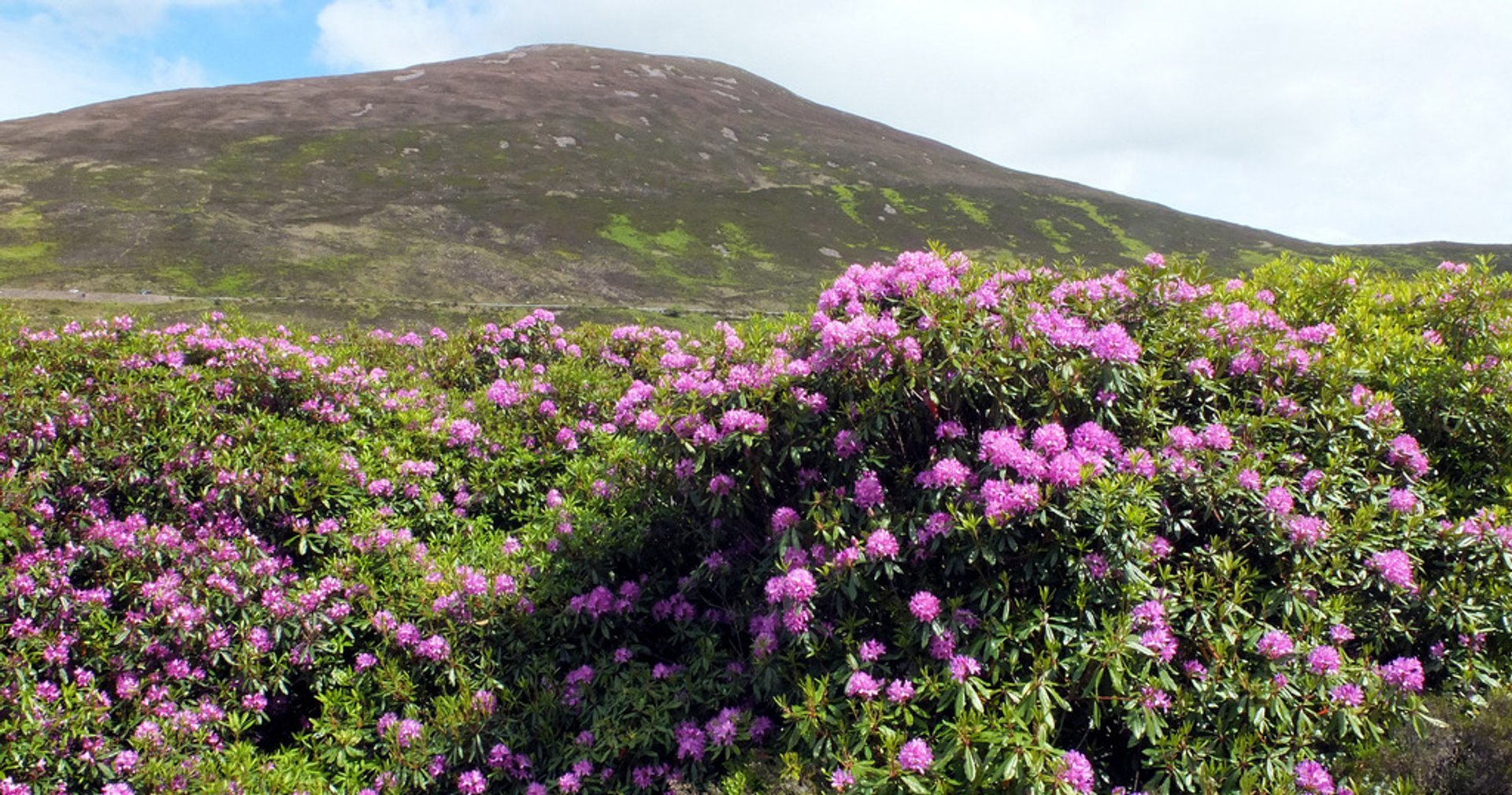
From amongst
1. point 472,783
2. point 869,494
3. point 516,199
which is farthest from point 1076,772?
point 516,199

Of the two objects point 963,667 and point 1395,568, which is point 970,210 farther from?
point 963,667

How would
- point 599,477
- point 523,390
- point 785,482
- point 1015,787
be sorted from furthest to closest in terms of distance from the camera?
point 523,390, point 599,477, point 785,482, point 1015,787

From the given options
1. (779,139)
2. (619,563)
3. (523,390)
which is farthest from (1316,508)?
(779,139)

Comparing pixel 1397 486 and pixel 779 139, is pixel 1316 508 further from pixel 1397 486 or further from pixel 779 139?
pixel 779 139

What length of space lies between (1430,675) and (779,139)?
223 feet

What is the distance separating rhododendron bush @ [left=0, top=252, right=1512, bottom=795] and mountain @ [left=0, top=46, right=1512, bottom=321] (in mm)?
27717

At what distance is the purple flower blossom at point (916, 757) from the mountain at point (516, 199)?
31.1 m

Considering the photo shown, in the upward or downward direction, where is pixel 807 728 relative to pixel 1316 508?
downward

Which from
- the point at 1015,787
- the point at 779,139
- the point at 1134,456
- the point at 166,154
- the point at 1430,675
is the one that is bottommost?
the point at 1015,787

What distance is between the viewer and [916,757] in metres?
3.84

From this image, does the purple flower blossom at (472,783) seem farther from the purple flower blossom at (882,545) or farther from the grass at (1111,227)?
the grass at (1111,227)

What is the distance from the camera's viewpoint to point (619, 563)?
5805 millimetres

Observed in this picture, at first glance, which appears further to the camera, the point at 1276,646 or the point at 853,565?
the point at 853,565

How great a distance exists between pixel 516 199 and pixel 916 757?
160 feet
